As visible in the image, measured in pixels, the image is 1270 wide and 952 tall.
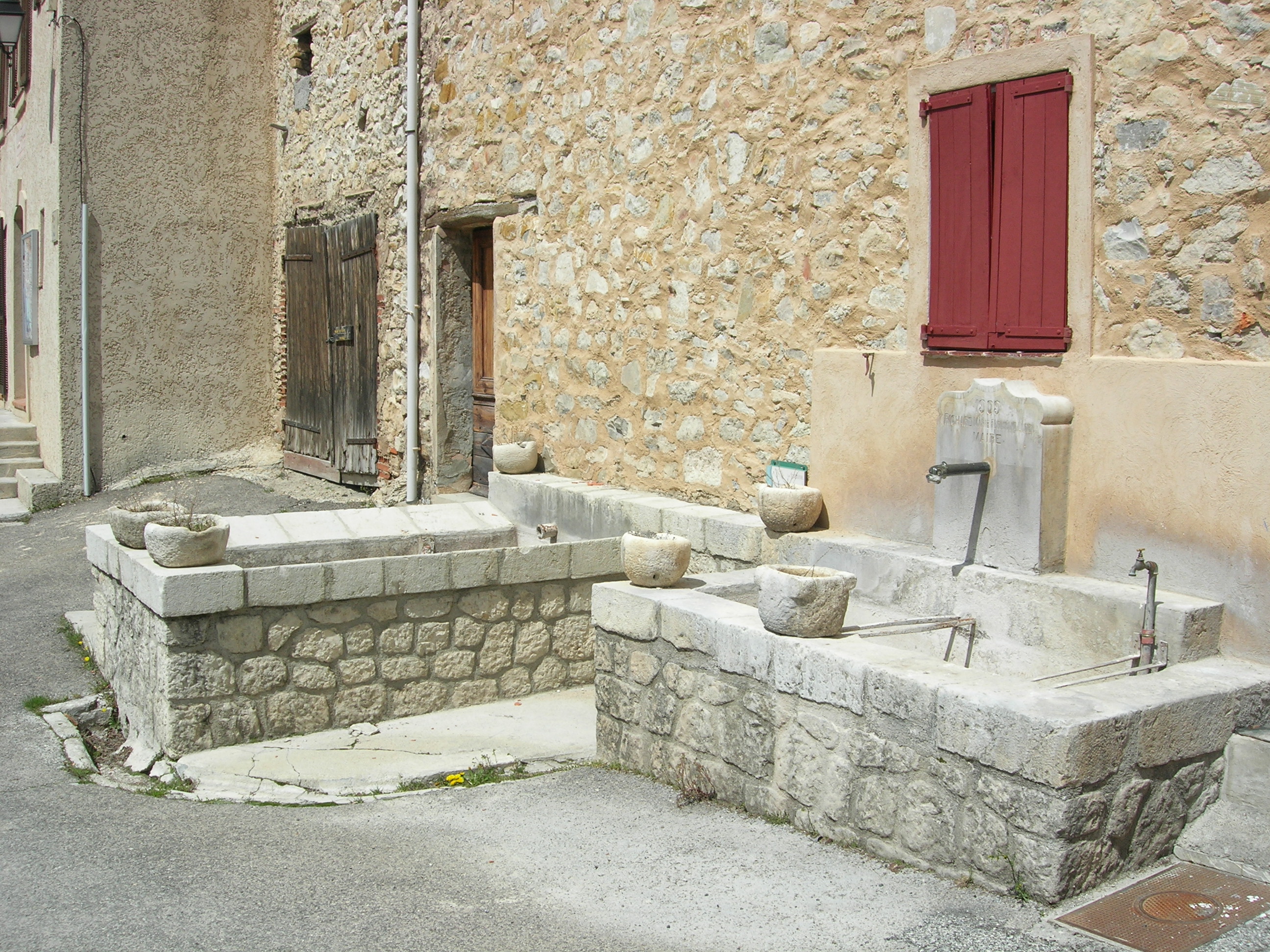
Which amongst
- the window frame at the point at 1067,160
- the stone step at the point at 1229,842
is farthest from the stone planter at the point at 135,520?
the stone step at the point at 1229,842

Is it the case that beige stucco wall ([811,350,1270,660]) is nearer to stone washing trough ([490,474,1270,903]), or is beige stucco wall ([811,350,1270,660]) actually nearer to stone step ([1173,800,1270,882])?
stone washing trough ([490,474,1270,903])

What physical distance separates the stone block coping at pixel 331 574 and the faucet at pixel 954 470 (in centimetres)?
212

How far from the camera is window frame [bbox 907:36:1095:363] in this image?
4684mm

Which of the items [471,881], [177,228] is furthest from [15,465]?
[471,881]

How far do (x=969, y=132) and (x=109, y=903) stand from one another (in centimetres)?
426

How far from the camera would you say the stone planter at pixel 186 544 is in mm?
5418

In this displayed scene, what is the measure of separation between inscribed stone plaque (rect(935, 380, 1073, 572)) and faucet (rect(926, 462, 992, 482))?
50mm

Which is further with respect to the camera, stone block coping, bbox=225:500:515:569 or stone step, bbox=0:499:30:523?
stone step, bbox=0:499:30:523

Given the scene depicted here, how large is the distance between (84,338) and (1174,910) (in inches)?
409

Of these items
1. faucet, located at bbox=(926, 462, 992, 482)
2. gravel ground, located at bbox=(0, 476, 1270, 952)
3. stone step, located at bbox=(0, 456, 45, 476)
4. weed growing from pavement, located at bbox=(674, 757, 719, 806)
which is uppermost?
faucet, located at bbox=(926, 462, 992, 482)

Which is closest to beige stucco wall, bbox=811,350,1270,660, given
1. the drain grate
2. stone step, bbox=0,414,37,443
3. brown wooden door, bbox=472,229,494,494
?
the drain grate

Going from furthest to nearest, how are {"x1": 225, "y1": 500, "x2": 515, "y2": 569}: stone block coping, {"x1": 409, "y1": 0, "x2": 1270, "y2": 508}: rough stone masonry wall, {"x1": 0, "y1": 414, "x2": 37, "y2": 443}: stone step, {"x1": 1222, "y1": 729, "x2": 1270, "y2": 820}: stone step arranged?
{"x1": 0, "y1": 414, "x2": 37, "y2": 443}: stone step, {"x1": 225, "y1": 500, "x2": 515, "y2": 569}: stone block coping, {"x1": 409, "y1": 0, "x2": 1270, "y2": 508}: rough stone masonry wall, {"x1": 1222, "y1": 729, "x2": 1270, "y2": 820}: stone step

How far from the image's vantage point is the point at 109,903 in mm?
3736

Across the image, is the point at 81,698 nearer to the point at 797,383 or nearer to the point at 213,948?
the point at 213,948
